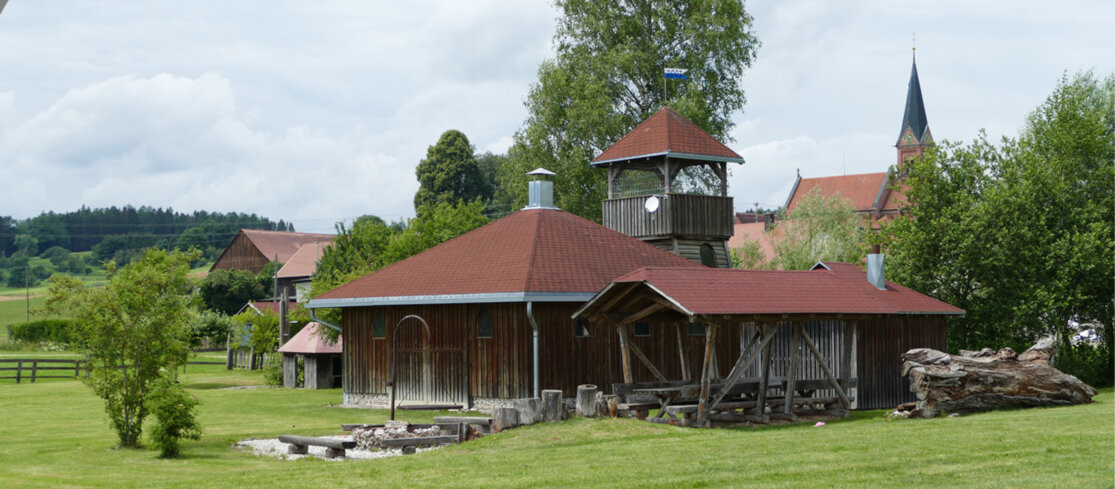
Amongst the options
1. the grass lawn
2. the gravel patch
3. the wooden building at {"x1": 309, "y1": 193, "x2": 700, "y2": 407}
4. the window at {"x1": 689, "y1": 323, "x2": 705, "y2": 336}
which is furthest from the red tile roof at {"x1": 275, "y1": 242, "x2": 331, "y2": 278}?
the gravel patch

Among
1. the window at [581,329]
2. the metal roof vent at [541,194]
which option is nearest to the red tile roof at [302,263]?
the metal roof vent at [541,194]

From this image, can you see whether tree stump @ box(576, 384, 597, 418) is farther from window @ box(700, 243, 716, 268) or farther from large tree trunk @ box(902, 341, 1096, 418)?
window @ box(700, 243, 716, 268)

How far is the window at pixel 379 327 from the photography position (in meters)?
29.1

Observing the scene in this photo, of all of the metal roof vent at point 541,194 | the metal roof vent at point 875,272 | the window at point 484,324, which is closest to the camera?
the window at point 484,324

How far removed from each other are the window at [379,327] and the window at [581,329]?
5.68m

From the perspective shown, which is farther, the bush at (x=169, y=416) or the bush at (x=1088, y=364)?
the bush at (x=1088, y=364)

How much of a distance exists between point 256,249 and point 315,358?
2627 inches

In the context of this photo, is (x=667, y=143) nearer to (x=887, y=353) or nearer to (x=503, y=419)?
(x=887, y=353)

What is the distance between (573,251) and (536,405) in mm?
9087

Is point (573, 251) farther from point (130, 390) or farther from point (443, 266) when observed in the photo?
point (130, 390)

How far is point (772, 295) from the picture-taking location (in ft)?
70.3

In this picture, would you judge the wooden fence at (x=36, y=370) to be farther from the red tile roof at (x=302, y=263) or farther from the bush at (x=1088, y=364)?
the red tile roof at (x=302, y=263)

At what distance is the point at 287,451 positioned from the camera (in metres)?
19.3

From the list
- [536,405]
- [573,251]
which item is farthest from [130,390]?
[573,251]
